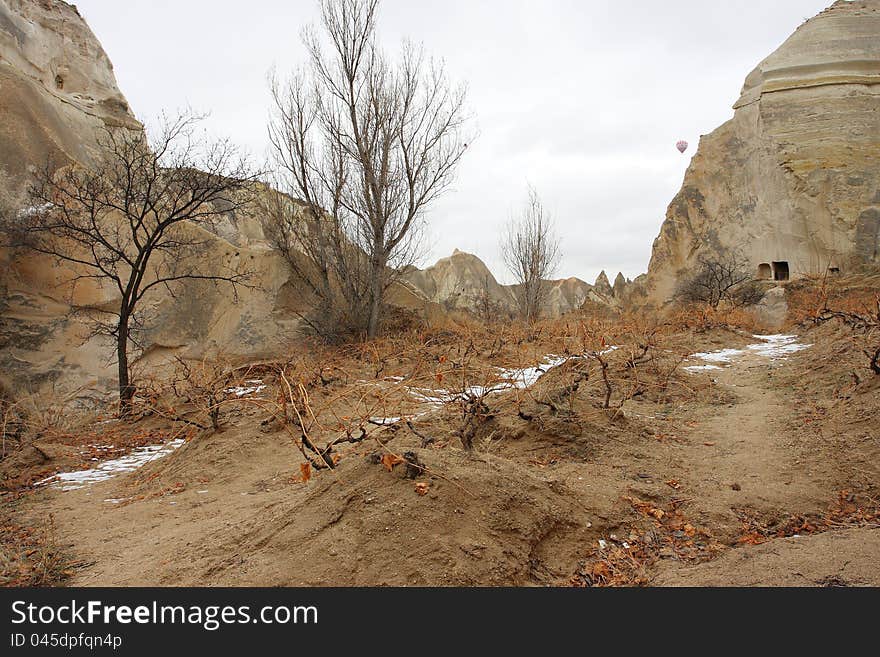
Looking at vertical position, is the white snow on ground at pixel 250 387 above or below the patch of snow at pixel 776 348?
above

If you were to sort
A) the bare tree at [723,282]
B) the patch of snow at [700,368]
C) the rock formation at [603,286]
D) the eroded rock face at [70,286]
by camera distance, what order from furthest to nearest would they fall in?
the rock formation at [603,286] → the bare tree at [723,282] → the eroded rock face at [70,286] → the patch of snow at [700,368]

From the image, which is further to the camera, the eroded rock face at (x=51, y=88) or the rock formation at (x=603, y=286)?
the rock formation at (x=603, y=286)

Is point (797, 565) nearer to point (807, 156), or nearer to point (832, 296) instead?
point (832, 296)

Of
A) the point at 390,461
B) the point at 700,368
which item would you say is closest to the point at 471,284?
the point at 700,368

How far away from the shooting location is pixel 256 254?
11945 millimetres

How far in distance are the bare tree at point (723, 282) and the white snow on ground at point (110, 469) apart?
16.8 metres

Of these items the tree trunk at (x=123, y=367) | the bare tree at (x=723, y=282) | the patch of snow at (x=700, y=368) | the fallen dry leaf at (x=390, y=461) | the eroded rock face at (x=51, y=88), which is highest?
the eroded rock face at (x=51, y=88)

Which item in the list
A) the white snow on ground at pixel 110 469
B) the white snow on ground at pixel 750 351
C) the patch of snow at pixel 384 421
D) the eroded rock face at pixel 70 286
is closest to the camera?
the patch of snow at pixel 384 421

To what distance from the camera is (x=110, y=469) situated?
5070 mm

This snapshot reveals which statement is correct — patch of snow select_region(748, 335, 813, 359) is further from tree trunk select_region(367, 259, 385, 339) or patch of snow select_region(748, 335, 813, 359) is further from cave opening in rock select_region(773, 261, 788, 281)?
cave opening in rock select_region(773, 261, 788, 281)

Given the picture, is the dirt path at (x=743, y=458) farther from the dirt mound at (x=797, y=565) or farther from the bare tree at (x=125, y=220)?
the bare tree at (x=125, y=220)

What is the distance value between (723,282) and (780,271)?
8.23 feet

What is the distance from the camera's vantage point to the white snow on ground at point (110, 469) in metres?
4.64

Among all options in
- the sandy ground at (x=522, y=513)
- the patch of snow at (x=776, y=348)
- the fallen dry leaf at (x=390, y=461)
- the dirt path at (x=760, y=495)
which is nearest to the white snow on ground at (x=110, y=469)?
the sandy ground at (x=522, y=513)
